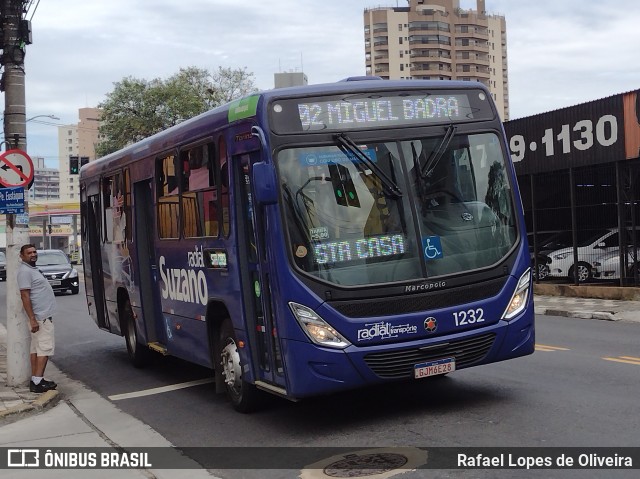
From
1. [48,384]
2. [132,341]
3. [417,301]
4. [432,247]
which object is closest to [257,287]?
[417,301]

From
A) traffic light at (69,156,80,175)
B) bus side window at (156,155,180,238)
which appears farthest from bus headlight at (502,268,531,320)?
traffic light at (69,156,80,175)

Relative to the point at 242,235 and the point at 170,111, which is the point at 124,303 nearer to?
the point at 242,235

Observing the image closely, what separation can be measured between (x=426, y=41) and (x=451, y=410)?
133 m

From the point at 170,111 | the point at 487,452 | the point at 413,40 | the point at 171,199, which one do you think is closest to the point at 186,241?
the point at 171,199

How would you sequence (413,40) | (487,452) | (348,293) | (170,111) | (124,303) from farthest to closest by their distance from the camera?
1. (413,40)
2. (170,111)
3. (124,303)
4. (348,293)
5. (487,452)

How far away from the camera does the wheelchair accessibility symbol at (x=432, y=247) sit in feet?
24.0

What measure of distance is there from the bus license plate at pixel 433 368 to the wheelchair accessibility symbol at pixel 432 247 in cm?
92

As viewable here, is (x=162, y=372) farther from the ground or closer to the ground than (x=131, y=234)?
closer to the ground

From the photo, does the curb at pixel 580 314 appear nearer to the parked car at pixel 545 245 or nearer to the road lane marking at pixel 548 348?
the road lane marking at pixel 548 348

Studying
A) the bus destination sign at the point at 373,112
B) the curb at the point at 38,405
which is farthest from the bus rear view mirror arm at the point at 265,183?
the curb at the point at 38,405

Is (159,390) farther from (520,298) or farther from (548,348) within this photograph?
(548,348)

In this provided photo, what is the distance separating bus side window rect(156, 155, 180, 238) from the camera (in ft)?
32.4

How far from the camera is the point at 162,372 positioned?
40.1 feet

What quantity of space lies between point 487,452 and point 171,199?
536cm
